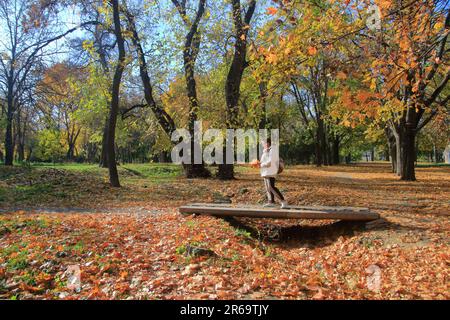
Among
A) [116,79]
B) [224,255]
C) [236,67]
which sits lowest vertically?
[224,255]

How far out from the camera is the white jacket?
24.8 ft

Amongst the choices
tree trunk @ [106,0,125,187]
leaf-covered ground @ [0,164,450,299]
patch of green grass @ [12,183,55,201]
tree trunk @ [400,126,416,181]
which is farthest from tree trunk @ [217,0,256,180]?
tree trunk @ [400,126,416,181]

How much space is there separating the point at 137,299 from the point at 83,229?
11.1ft

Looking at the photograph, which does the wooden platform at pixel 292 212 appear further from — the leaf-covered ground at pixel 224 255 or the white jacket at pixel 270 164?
the white jacket at pixel 270 164

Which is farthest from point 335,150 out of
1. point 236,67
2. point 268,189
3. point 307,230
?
point 268,189

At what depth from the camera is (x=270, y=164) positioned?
24.9 ft

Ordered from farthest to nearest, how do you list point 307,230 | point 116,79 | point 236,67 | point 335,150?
point 335,150 < point 236,67 < point 116,79 < point 307,230

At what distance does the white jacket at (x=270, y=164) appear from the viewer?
757cm

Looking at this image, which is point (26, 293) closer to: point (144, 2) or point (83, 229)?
point (83, 229)

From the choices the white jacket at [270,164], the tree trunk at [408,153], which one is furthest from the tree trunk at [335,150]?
the white jacket at [270,164]

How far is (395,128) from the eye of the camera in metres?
18.0

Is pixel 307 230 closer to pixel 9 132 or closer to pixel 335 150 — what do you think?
pixel 9 132

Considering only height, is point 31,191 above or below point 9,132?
below
